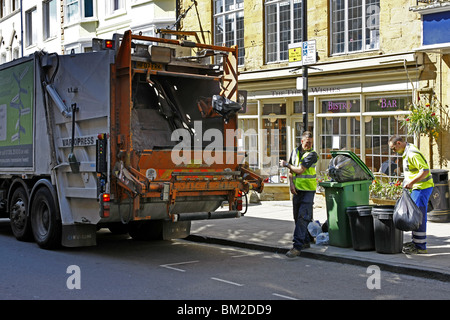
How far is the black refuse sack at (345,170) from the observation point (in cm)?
918

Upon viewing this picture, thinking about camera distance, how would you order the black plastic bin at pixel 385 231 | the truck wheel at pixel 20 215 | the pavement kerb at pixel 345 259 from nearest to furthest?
the pavement kerb at pixel 345 259, the black plastic bin at pixel 385 231, the truck wheel at pixel 20 215

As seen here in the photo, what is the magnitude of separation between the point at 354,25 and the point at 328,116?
6.93ft

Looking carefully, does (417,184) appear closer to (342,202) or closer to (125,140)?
(342,202)

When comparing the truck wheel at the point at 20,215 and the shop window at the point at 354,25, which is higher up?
the shop window at the point at 354,25

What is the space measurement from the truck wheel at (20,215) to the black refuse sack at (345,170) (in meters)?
4.91

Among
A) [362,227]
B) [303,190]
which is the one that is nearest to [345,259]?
[362,227]

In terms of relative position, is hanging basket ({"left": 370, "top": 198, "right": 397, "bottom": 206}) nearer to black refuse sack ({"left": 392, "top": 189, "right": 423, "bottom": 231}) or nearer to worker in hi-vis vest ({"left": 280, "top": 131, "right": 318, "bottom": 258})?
worker in hi-vis vest ({"left": 280, "top": 131, "right": 318, "bottom": 258})

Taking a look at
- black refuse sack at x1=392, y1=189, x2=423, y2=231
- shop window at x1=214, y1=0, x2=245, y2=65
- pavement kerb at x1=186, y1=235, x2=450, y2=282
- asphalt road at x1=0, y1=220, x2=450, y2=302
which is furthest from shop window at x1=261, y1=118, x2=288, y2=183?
black refuse sack at x1=392, y1=189, x2=423, y2=231

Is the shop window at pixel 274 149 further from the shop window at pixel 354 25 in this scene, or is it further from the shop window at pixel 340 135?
the shop window at pixel 354 25

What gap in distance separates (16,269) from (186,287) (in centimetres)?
246

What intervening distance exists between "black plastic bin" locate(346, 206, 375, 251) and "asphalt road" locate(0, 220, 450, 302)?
61 cm

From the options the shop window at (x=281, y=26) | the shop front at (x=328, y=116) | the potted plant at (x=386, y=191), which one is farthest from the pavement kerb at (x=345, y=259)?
the shop window at (x=281, y=26)

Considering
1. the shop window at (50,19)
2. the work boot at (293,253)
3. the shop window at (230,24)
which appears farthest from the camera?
the shop window at (50,19)
